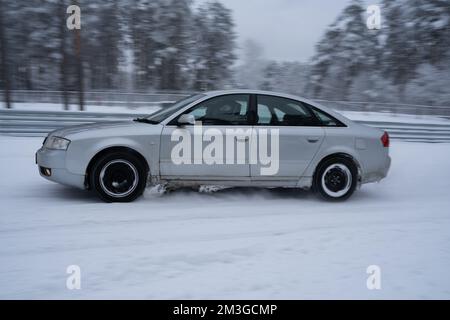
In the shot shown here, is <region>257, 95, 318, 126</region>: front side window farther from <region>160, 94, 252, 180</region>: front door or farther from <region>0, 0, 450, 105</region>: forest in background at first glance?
<region>0, 0, 450, 105</region>: forest in background

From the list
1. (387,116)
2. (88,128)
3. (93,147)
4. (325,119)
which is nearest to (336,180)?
(325,119)

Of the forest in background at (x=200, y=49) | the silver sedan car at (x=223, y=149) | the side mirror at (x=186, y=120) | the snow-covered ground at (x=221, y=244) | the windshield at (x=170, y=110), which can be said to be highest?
the forest in background at (x=200, y=49)

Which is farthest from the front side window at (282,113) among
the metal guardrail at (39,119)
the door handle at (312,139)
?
the metal guardrail at (39,119)

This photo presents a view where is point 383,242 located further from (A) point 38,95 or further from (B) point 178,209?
(A) point 38,95

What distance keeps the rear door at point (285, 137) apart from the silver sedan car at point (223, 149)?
0.04 ft

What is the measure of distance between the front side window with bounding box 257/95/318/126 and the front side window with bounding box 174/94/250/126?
0.21 meters

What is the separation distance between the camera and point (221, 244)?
12.6 feet

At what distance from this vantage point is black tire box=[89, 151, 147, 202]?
200 inches

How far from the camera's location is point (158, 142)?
5.18 meters

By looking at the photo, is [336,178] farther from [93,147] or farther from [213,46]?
[213,46]

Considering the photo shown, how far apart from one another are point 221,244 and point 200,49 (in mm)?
42879

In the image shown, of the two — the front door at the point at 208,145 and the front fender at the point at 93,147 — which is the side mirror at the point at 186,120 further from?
the front fender at the point at 93,147

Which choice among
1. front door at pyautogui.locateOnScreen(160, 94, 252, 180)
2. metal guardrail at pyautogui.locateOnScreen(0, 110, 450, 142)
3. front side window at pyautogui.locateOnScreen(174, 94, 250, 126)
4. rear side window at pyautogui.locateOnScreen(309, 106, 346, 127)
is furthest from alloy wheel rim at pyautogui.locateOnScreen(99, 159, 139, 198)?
metal guardrail at pyautogui.locateOnScreen(0, 110, 450, 142)

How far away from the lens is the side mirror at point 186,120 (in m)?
5.13
